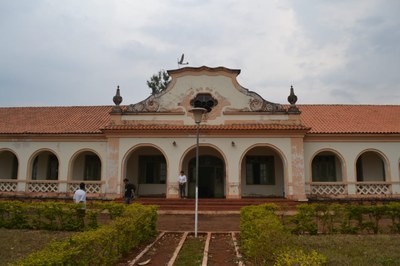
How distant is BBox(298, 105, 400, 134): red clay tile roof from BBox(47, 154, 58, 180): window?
14791mm

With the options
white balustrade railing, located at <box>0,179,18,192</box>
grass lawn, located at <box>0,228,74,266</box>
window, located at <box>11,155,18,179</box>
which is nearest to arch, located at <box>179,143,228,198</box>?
white balustrade railing, located at <box>0,179,18,192</box>

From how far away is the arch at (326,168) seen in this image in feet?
63.2

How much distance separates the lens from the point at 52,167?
20578mm

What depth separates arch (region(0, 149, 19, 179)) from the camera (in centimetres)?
2094

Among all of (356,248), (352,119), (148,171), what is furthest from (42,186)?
(352,119)

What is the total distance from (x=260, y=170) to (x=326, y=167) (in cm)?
372

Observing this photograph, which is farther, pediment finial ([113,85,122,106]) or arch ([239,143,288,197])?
arch ([239,143,288,197])

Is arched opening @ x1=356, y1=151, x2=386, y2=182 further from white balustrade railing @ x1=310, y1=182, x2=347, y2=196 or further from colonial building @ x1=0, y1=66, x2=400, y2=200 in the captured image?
white balustrade railing @ x1=310, y1=182, x2=347, y2=196

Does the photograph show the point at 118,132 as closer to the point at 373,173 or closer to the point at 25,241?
the point at 25,241

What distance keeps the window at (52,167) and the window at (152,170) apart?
516 cm

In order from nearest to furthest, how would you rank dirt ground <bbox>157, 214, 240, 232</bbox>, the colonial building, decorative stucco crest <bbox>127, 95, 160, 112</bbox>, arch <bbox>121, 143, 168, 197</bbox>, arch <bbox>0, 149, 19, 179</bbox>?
1. dirt ground <bbox>157, 214, 240, 232</bbox>
2. the colonial building
3. decorative stucco crest <bbox>127, 95, 160, 112</bbox>
4. arch <bbox>121, 143, 168, 197</bbox>
5. arch <bbox>0, 149, 19, 179</bbox>

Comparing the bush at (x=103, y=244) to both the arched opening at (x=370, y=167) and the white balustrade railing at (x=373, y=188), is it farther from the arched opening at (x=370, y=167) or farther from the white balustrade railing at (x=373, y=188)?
the arched opening at (x=370, y=167)

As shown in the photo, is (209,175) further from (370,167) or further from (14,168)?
(14,168)

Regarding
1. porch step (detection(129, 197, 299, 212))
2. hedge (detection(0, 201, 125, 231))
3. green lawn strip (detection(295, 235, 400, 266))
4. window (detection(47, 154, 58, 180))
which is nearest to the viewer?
green lawn strip (detection(295, 235, 400, 266))
